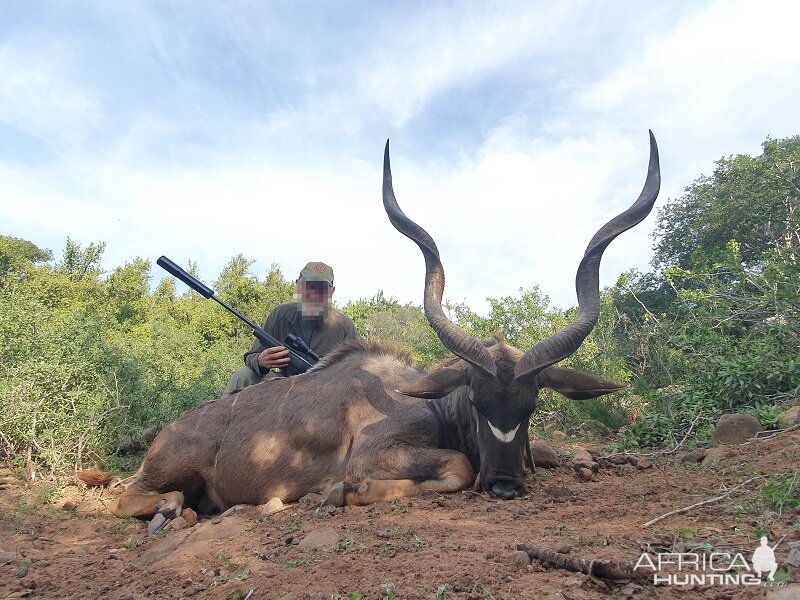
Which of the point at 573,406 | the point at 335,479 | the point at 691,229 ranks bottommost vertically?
the point at 335,479

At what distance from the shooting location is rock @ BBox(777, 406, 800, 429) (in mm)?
4312

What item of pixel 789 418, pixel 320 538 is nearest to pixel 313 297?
pixel 320 538

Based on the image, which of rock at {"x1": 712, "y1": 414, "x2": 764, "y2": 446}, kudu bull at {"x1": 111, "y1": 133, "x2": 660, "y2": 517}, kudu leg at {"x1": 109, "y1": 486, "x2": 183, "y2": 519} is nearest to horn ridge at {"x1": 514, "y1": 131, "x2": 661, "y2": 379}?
kudu bull at {"x1": 111, "y1": 133, "x2": 660, "y2": 517}

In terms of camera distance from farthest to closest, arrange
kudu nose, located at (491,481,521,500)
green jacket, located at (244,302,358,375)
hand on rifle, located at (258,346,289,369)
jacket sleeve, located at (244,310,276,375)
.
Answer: green jacket, located at (244,302,358,375) → jacket sleeve, located at (244,310,276,375) → hand on rifle, located at (258,346,289,369) → kudu nose, located at (491,481,521,500)

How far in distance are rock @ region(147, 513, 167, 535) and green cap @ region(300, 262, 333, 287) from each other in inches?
110

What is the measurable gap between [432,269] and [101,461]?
3874mm

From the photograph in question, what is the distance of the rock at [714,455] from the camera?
3.96 metres

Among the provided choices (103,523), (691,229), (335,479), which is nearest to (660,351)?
(335,479)

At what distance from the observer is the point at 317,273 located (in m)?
6.57

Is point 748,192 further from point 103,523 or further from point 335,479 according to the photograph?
point 103,523

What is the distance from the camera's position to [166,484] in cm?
503

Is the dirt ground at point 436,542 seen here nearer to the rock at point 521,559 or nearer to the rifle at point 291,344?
the rock at point 521,559

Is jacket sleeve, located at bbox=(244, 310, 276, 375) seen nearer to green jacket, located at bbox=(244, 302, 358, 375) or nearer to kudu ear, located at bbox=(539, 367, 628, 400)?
green jacket, located at bbox=(244, 302, 358, 375)

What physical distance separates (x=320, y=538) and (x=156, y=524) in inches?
77.9
